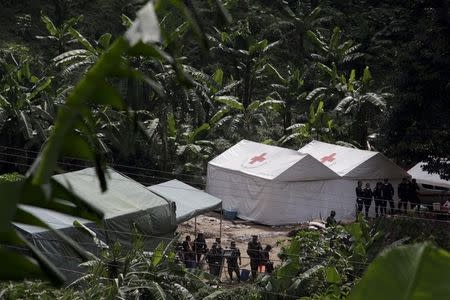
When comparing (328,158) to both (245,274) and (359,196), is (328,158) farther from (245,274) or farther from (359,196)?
(245,274)

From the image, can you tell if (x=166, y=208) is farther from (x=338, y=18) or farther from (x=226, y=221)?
(x=338, y=18)

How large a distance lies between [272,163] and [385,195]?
3.31m

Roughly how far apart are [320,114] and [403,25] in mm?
5446

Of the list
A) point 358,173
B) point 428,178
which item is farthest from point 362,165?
point 428,178

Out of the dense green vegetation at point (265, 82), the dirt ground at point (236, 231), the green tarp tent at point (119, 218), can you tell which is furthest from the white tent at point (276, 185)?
the green tarp tent at point (119, 218)

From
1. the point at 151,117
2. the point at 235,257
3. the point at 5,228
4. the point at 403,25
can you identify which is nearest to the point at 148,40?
the point at 5,228

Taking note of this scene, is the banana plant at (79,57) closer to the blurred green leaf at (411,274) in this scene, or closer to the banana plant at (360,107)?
the banana plant at (360,107)

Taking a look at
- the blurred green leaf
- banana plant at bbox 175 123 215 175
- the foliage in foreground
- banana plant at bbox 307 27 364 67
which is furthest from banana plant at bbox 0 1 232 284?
banana plant at bbox 307 27 364 67

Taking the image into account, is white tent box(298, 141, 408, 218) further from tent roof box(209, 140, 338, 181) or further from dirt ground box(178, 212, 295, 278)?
dirt ground box(178, 212, 295, 278)

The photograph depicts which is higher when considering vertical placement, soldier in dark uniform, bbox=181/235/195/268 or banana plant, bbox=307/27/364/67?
banana plant, bbox=307/27/364/67

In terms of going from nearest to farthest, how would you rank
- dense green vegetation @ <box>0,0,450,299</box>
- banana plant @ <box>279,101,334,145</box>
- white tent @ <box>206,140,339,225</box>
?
dense green vegetation @ <box>0,0,450,299</box> → white tent @ <box>206,140,339,225</box> → banana plant @ <box>279,101,334,145</box>

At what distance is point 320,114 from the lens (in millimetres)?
26766

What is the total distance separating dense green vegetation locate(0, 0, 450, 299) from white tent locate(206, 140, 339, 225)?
217cm

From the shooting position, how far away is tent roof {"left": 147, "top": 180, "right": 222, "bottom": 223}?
1780 centimetres
